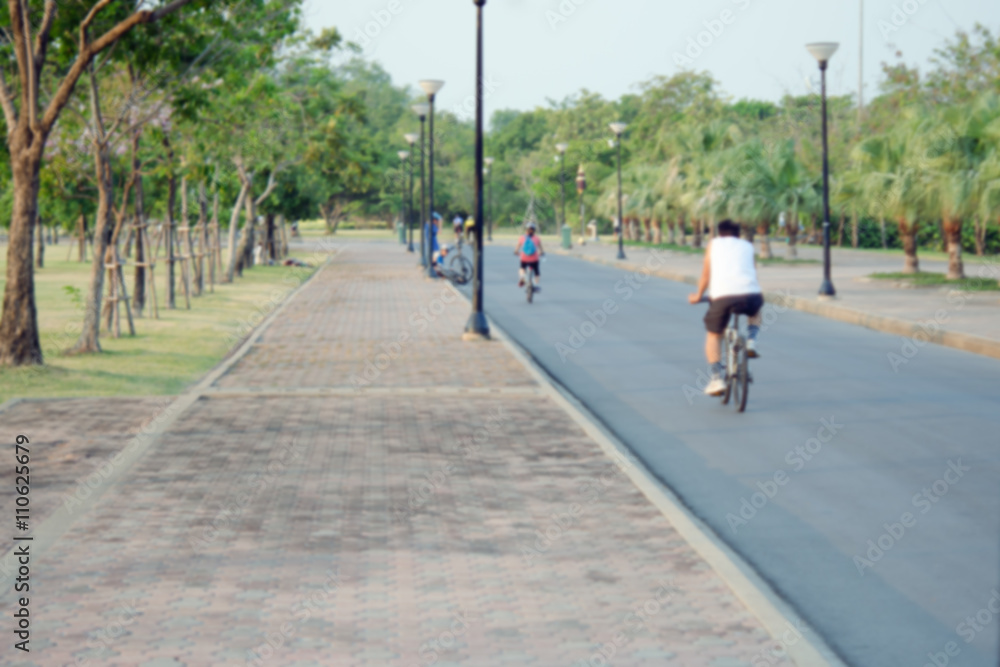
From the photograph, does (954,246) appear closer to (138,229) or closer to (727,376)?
(727,376)

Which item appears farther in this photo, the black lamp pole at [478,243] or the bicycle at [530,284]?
the bicycle at [530,284]

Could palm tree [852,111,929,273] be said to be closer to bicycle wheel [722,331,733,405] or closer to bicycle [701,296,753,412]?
bicycle wheel [722,331,733,405]

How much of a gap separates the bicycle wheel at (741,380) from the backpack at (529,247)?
1344 centimetres

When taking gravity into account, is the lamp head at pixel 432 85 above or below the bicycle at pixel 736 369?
above

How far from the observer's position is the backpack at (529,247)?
961 inches

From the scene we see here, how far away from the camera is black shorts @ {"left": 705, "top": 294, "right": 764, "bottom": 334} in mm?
11156

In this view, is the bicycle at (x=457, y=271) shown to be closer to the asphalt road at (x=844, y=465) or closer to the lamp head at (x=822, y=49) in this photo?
the lamp head at (x=822, y=49)

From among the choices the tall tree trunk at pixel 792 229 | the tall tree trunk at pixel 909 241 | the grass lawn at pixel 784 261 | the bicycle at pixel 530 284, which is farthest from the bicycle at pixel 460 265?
the tall tree trunk at pixel 792 229

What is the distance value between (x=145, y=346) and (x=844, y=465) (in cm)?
1102

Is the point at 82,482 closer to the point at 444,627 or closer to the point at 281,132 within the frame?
the point at 444,627

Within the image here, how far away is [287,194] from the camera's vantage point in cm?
3959

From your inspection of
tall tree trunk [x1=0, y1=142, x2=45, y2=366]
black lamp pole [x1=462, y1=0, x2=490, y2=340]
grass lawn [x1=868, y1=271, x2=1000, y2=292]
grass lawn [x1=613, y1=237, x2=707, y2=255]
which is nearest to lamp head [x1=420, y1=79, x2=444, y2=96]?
black lamp pole [x1=462, y1=0, x2=490, y2=340]

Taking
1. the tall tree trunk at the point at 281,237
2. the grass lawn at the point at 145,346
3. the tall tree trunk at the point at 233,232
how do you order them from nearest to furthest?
the grass lawn at the point at 145,346 < the tall tree trunk at the point at 233,232 < the tall tree trunk at the point at 281,237

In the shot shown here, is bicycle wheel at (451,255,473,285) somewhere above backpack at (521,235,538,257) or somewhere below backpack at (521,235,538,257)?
below
